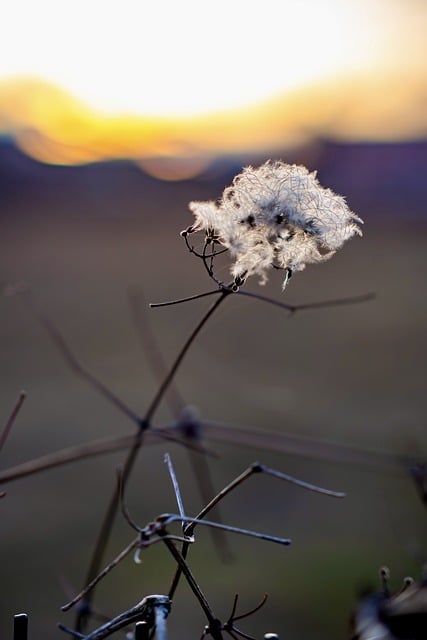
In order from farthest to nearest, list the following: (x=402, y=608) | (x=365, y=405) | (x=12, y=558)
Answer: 1. (x=365, y=405)
2. (x=12, y=558)
3. (x=402, y=608)

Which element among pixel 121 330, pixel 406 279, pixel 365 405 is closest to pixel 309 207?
pixel 365 405

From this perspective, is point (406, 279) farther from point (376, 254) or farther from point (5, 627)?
point (5, 627)

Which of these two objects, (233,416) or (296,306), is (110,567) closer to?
(296,306)

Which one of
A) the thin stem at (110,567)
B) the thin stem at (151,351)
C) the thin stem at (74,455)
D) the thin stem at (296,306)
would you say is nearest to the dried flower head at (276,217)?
the thin stem at (296,306)

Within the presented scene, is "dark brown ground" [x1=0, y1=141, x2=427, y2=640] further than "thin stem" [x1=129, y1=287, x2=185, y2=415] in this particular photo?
No

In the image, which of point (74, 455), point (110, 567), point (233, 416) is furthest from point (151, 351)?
point (110, 567)

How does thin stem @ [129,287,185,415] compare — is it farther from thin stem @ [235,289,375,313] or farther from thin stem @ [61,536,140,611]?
thin stem @ [61,536,140,611]

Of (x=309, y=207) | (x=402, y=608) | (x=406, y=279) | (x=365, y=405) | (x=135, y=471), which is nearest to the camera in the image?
(x=402, y=608)

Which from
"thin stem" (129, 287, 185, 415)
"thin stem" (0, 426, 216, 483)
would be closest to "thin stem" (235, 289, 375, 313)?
"thin stem" (0, 426, 216, 483)

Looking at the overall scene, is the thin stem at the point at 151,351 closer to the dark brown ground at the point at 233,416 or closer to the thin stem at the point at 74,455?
the dark brown ground at the point at 233,416
